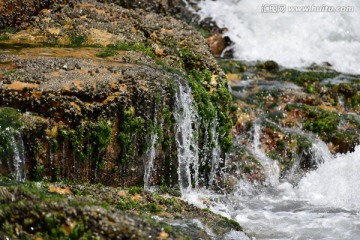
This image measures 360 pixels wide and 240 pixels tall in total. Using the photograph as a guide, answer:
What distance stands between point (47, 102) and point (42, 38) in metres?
2.62

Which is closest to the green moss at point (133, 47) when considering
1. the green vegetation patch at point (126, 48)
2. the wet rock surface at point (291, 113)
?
the green vegetation patch at point (126, 48)

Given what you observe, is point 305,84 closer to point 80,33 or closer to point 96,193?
point 80,33

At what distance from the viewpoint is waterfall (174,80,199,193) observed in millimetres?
7453

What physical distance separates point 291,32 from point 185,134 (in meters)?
8.75

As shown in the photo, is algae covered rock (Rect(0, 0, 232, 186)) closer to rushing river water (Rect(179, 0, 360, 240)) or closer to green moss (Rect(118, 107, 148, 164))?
green moss (Rect(118, 107, 148, 164))

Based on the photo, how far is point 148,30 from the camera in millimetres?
9164

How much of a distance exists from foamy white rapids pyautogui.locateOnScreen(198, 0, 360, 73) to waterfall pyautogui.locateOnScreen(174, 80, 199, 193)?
6074 millimetres

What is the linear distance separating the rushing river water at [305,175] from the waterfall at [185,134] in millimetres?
278

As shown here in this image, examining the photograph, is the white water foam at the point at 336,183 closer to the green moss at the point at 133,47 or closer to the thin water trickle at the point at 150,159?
the thin water trickle at the point at 150,159

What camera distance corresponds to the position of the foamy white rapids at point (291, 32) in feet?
45.6

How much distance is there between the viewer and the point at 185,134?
762 cm

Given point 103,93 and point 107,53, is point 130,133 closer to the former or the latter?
point 103,93

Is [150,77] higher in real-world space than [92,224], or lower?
higher

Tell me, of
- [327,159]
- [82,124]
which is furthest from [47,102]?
[327,159]
